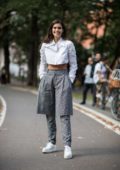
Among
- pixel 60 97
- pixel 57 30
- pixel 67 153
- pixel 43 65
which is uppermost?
A: pixel 57 30

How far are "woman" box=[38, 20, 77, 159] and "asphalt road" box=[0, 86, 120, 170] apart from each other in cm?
36

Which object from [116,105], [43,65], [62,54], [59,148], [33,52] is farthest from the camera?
[33,52]

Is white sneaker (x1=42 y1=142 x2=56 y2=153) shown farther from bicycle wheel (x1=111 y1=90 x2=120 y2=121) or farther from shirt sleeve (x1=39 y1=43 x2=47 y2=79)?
bicycle wheel (x1=111 y1=90 x2=120 y2=121)

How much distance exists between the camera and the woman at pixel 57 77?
8.69 m

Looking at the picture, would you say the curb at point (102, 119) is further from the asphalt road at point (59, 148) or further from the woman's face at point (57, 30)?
the woman's face at point (57, 30)

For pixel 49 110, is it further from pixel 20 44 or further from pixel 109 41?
pixel 20 44

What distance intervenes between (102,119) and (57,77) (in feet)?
20.5

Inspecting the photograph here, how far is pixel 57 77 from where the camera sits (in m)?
8.75

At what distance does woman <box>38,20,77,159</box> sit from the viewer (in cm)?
869

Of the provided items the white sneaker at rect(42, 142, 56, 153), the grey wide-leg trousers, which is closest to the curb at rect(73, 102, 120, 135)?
the white sneaker at rect(42, 142, 56, 153)

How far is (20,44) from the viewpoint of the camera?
5100 cm

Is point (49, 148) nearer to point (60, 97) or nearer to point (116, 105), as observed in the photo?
point (60, 97)

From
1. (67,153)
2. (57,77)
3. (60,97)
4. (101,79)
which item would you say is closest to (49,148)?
(67,153)

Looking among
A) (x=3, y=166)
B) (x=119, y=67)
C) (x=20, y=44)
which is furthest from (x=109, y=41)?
(x=3, y=166)
